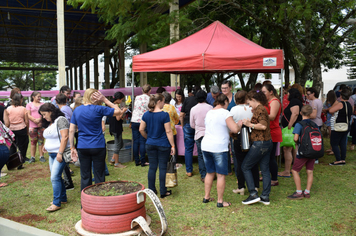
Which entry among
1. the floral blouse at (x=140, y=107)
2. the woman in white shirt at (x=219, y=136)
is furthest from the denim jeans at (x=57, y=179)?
the floral blouse at (x=140, y=107)

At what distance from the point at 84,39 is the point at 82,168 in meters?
25.5

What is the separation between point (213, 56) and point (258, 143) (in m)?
2.59

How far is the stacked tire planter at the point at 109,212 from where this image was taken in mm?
3574

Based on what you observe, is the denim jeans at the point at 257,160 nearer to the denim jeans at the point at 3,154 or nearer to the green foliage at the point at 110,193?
the green foliage at the point at 110,193

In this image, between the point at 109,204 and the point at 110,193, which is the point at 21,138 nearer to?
the point at 110,193

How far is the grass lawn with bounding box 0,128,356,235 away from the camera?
3889mm

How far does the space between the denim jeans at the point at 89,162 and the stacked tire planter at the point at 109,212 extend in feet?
2.25

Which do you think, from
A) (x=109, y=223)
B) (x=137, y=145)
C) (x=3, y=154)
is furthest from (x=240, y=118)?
(x=3, y=154)

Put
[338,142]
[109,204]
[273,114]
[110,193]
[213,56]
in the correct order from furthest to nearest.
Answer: [338,142], [213,56], [273,114], [110,193], [109,204]

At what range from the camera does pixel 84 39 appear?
27.6 metres

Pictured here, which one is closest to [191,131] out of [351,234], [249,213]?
[249,213]

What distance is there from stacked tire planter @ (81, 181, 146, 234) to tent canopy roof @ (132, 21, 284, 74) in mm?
3605

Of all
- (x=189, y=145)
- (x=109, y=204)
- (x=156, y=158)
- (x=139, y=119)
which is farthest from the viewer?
(x=139, y=119)

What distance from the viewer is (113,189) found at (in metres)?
3.84
